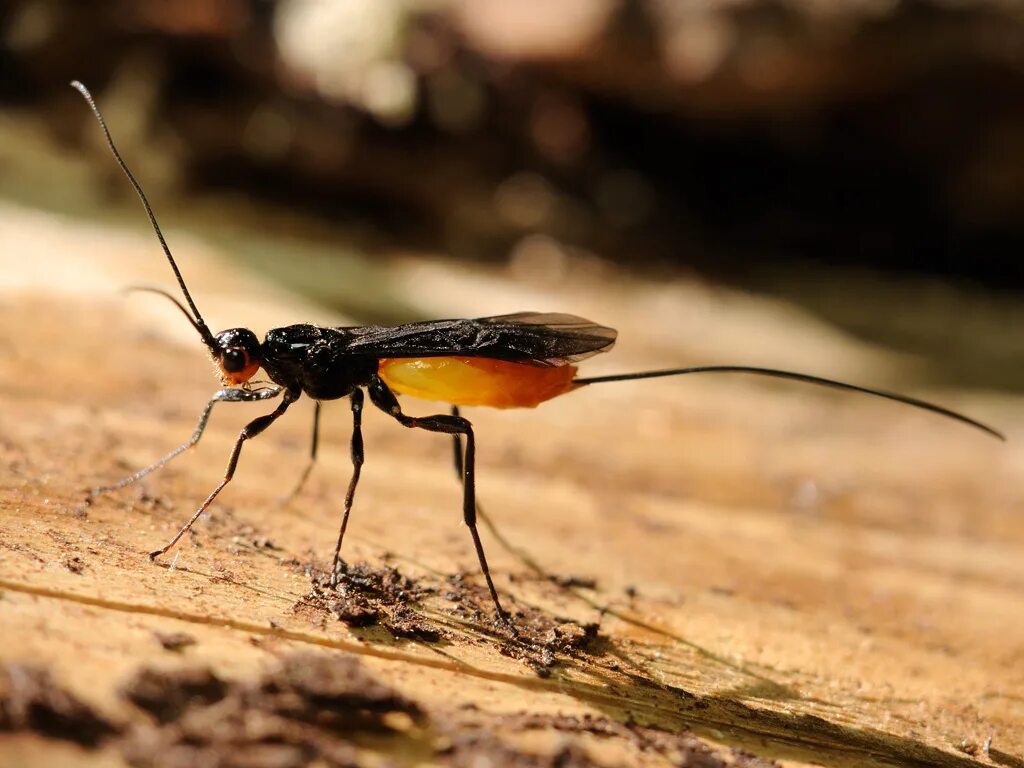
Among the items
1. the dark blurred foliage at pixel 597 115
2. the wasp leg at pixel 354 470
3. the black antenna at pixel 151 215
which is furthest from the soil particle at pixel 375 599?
the dark blurred foliage at pixel 597 115

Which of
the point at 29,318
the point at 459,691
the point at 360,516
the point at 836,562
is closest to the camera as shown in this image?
the point at 459,691

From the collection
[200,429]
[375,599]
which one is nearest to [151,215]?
[200,429]

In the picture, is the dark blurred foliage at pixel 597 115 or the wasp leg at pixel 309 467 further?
the dark blurred foliage at pixel 597 115

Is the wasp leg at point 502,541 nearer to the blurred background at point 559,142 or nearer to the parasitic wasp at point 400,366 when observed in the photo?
the parasitic wasp at point 400,366

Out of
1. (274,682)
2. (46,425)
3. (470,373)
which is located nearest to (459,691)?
(274,682)

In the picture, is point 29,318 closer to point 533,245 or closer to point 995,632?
point 995,632

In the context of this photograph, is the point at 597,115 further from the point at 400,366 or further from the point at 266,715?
the point at 266,715
